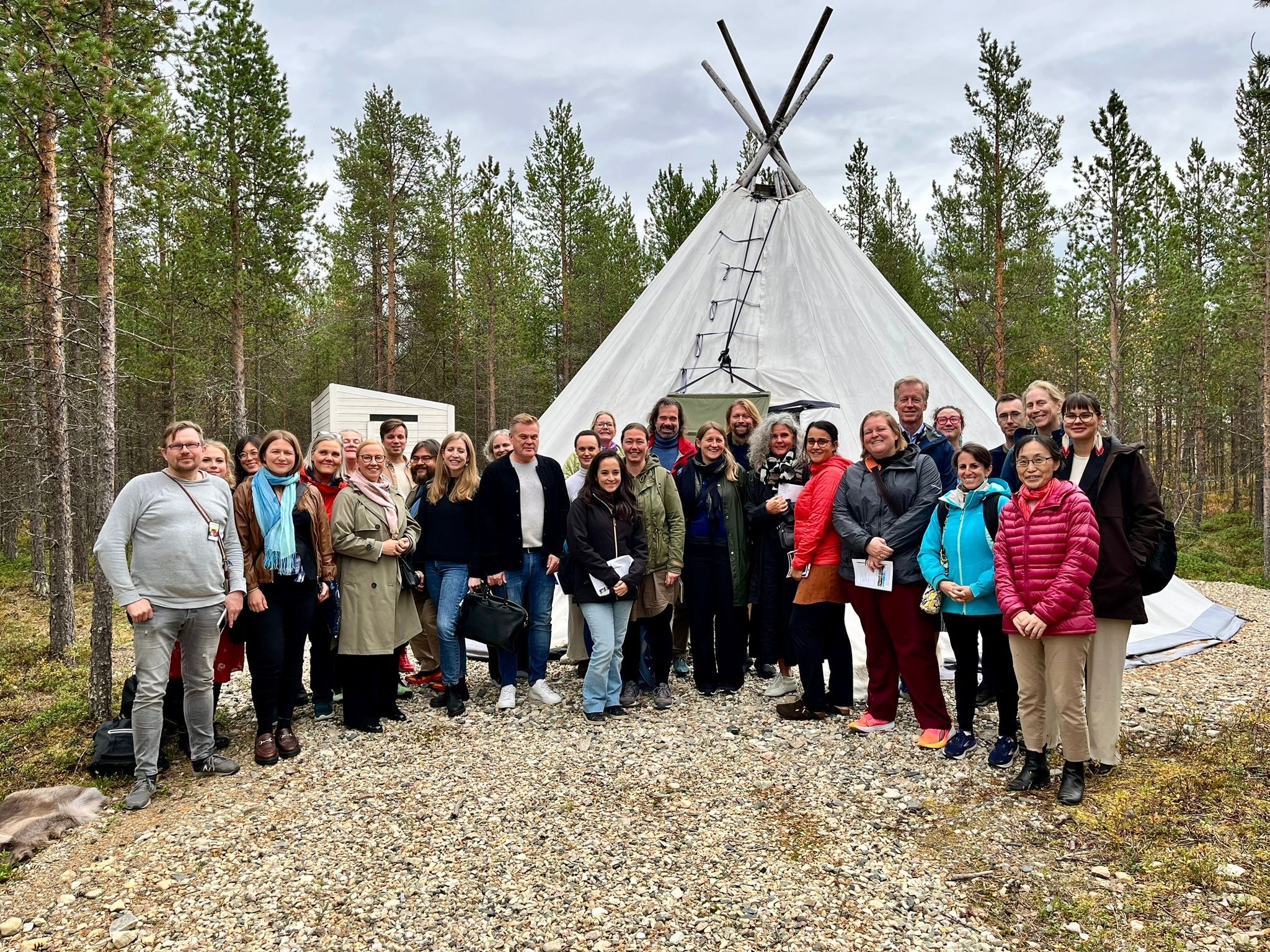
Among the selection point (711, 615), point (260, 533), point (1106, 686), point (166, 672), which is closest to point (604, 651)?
point (711, 615)

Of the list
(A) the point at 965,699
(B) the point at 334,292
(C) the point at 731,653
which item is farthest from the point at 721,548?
(B) the point at 334,292

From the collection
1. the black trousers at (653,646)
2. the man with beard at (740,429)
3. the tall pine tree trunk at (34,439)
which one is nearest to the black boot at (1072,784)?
the black trousers at (653,646)

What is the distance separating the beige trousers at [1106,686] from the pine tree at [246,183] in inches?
542

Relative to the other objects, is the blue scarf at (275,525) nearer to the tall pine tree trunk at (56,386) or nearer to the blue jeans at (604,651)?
the blue jeans at (604,651)

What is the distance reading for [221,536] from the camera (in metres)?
3.74

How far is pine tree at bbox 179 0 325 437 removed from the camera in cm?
1273

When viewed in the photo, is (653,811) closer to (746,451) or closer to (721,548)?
(721,548)

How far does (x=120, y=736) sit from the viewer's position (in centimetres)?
384

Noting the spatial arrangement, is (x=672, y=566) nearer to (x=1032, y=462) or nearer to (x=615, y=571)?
(x=615, y=571)

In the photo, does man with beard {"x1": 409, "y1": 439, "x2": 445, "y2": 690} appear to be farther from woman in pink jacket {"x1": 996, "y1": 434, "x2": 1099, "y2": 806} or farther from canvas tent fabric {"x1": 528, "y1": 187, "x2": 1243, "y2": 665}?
woman in pink jacket {"x1": 996, "y1": 434, "x2": 1099, "y2": 806}

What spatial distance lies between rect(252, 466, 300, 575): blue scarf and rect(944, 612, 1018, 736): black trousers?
3512 millimetres

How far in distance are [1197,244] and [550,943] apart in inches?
857

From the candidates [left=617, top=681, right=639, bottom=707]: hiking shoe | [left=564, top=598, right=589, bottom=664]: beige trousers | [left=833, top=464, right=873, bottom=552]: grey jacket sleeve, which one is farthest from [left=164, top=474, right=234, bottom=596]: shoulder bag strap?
[left=833, top=464, right=873, bottom=552]: grey jacket sleeve

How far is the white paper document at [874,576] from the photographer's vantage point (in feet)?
13.1
